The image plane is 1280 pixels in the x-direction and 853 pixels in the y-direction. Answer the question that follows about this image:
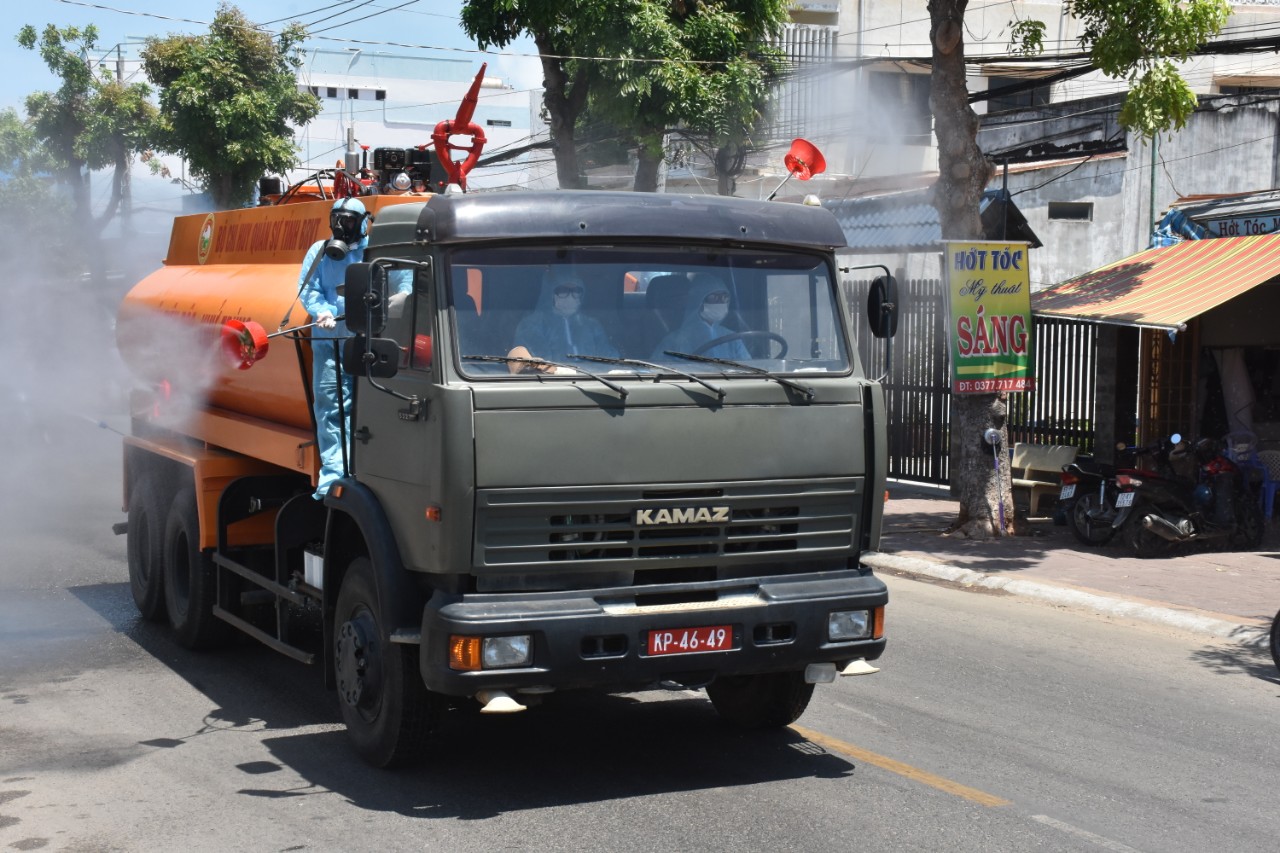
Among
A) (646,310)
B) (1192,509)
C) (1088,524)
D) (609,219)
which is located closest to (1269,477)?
(1192,509)

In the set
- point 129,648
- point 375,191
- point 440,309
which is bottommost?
point 129,648

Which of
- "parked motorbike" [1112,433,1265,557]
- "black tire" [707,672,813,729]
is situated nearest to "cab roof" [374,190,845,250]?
"black tire" [707,672,813,729]

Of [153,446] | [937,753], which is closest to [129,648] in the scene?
[153,446]

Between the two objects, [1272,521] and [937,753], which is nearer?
[937,753]

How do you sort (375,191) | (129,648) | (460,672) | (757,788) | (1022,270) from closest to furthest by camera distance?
(460,672), (757,788), (375,191), (129,648), (1022,270)

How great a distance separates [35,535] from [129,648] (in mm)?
5628

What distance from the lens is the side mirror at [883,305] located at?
6785 mm

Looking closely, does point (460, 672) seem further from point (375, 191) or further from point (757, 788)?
point (375, 191)

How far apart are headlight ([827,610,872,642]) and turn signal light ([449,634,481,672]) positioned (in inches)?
60.9

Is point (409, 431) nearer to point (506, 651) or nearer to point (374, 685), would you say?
point (506, 651)

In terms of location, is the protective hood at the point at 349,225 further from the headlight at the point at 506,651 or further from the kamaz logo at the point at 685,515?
the headlight at the point at 506,651

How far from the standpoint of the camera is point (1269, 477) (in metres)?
13.5

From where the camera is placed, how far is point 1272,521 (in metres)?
14.2

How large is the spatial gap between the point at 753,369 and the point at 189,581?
459 centimetres
